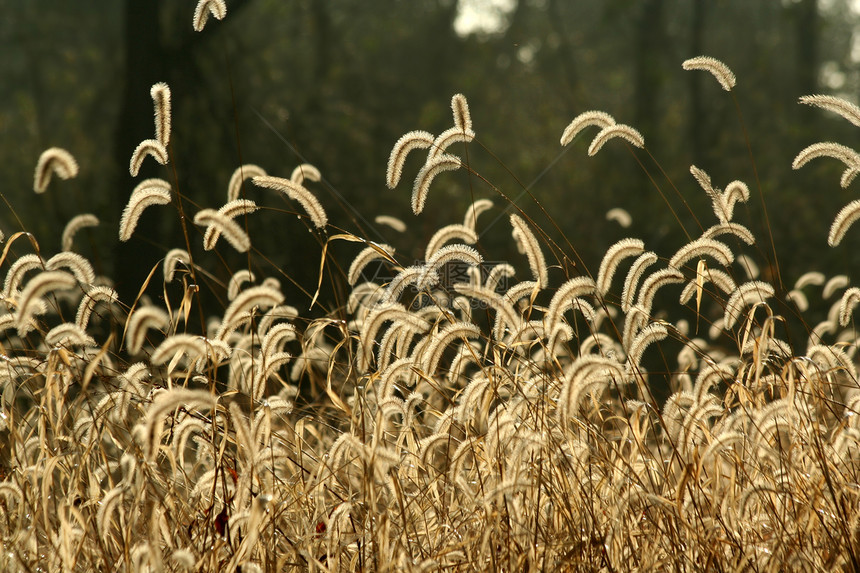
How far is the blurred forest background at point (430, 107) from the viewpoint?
302 inches

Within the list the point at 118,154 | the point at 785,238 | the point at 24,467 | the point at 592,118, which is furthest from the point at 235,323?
the point at 785,238

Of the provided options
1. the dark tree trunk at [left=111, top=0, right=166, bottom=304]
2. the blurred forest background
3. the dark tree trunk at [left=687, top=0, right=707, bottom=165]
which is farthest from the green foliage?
the dark tree trunk at [left=687, top=0, right=707, bottom=165]

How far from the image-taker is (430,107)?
13.1 m

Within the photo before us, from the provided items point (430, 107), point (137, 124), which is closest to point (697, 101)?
point (430, 107)

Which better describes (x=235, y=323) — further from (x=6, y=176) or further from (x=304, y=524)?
(x=6, y=176)

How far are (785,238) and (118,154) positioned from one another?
10.5 meters

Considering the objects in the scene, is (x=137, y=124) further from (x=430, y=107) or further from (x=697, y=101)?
(x=697, y=101)

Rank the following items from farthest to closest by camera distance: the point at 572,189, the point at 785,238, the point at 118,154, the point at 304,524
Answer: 1. the point at 572,189
2. the point at 785,238
3. the point at 118,154
4. the point at 304,524

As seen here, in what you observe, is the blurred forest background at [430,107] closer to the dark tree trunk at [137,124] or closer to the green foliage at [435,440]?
the dark tree trunk at [137,124]

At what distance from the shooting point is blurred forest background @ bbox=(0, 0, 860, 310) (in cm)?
767

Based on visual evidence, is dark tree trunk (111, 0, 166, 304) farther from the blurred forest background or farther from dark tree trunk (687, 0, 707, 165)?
dark tree trunk (687, 0, 707, 165)

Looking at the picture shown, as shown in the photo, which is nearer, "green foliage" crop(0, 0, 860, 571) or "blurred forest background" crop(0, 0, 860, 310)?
"green foliage" crop(0, 0, 860, 571)

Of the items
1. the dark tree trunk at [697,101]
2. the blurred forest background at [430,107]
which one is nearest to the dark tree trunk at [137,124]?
the blurred forest background at [430,107]

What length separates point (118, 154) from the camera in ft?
21.2
